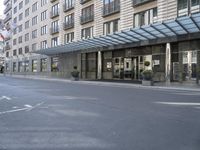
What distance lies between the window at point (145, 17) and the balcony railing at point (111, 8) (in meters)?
3.88

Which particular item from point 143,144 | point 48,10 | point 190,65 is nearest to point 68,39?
point 48,10

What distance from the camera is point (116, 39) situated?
118 feet

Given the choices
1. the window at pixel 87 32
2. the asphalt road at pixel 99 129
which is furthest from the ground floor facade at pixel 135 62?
the asphalt road at pixel 99 129

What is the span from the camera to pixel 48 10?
64500mm

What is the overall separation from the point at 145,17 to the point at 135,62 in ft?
16.9

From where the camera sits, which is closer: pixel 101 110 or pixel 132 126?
pixel 132 126

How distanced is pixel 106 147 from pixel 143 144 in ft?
2.48

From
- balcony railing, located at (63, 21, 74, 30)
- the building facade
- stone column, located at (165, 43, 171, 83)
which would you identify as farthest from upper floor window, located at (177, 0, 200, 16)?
balcony railing, located at (63, 21, 74, 30)

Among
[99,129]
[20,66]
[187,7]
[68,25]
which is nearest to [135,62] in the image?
[187,7]

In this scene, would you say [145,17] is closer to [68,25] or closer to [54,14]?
[68,25]

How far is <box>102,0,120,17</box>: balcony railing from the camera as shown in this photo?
Answer: 40.5 m

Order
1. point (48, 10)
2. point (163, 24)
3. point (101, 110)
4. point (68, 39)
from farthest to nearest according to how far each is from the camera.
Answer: point (48, 10) → point (68, 39) → point (163, 24) → point (101, 110)

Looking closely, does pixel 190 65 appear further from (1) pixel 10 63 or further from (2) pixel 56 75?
(1) pixel 10 63

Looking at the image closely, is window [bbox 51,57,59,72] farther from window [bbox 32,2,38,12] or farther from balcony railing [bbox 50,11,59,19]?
window [bbox 32,2,38,12]
